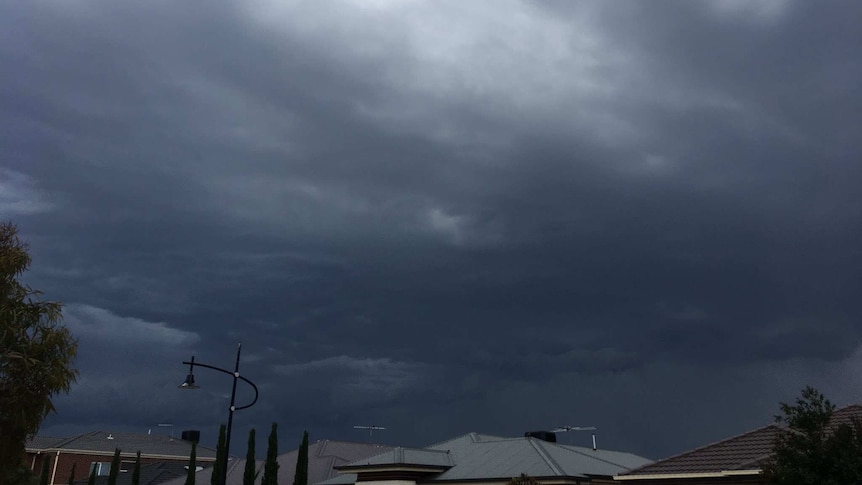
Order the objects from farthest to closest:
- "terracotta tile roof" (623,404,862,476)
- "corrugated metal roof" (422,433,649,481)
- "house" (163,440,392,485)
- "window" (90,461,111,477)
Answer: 1. "window" (90,461,111,477)
2. "house" (163,440,392,485)
3. "corrugated metal roof" (422,433,649,481)
4. "terracotta tile roof" (623,404,862,476)

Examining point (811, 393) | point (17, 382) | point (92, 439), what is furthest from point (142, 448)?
point (811, 393)

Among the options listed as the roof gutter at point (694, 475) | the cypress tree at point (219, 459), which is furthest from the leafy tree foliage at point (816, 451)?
the cypress tree at point (219, 459)

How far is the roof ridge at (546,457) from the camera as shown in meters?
41.8

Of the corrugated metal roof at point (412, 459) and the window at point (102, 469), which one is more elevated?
the window at point (102, 469)

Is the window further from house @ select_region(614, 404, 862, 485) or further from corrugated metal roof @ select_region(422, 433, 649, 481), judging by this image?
house @ select_region(614, 404, 862, 485)

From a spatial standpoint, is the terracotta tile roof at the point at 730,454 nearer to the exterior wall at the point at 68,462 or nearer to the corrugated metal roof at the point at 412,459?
the corrugated metal roof at the point at 412,459

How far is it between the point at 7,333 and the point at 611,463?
37.2 metres

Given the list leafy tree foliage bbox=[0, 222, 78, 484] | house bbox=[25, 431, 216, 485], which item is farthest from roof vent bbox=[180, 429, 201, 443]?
leafy tree foliage bbox=[0, 222, 78, 484]

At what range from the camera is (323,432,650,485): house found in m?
42.6

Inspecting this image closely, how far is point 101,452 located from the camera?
308 ft

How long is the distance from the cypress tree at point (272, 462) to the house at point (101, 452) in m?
33.9

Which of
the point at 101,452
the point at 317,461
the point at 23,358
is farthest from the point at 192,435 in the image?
the point at 23,358

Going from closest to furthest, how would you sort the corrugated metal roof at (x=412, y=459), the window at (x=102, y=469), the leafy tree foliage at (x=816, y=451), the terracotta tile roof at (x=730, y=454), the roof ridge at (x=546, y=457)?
the leafy tree foliage at (x=816, y=451)
the terracotta tile roof at (x=730, y=454)
the roof ridge at (x=546, y=457)
the corrugated metal roof at (x=412, y=459)
the window at (x=102, y=469)

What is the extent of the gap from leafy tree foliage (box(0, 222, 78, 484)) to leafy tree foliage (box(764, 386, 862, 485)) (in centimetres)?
2277
